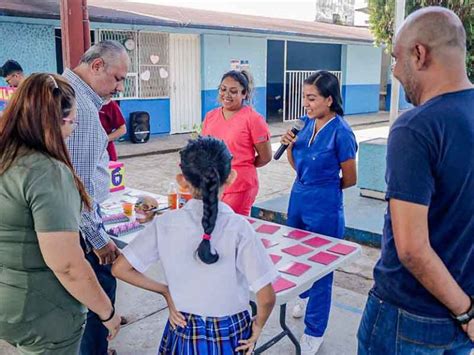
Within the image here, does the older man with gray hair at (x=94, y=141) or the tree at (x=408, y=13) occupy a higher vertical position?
the tree at (x=408, y=13)

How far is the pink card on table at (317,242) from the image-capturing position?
7.79 feet

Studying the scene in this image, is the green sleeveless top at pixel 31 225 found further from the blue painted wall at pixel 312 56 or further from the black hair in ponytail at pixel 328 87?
the blue painted wall at pixel 312 56

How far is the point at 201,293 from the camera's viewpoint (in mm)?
1556

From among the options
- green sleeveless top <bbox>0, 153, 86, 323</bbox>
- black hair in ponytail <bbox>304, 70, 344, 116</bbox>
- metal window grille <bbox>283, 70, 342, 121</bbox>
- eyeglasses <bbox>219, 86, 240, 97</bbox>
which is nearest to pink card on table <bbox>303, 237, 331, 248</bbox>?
black hair in ponytail <bbox>304, 70, 344, 116</bbox>

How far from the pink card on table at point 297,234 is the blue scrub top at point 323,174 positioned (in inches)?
6.0

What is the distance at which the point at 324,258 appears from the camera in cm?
221

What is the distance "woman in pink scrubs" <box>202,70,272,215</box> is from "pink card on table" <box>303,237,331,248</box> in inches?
29.1

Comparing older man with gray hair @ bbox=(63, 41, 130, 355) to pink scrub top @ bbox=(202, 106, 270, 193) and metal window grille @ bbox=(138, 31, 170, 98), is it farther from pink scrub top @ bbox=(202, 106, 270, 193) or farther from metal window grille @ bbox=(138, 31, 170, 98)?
metal window grille @ bbox=(138, 31, 170, 98)

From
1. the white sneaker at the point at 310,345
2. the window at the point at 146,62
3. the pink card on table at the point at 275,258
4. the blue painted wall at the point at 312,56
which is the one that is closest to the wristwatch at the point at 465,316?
the pink card on table at the point at 275,258

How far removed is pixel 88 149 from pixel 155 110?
9434 millimetres

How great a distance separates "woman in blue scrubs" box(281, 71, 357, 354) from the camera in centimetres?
262

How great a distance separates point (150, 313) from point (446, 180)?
8.09 feet

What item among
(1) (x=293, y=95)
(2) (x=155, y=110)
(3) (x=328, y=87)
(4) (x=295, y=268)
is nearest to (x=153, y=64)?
(2) (x=155, y=110)

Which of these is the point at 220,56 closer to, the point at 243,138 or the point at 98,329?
the point at 243,138
